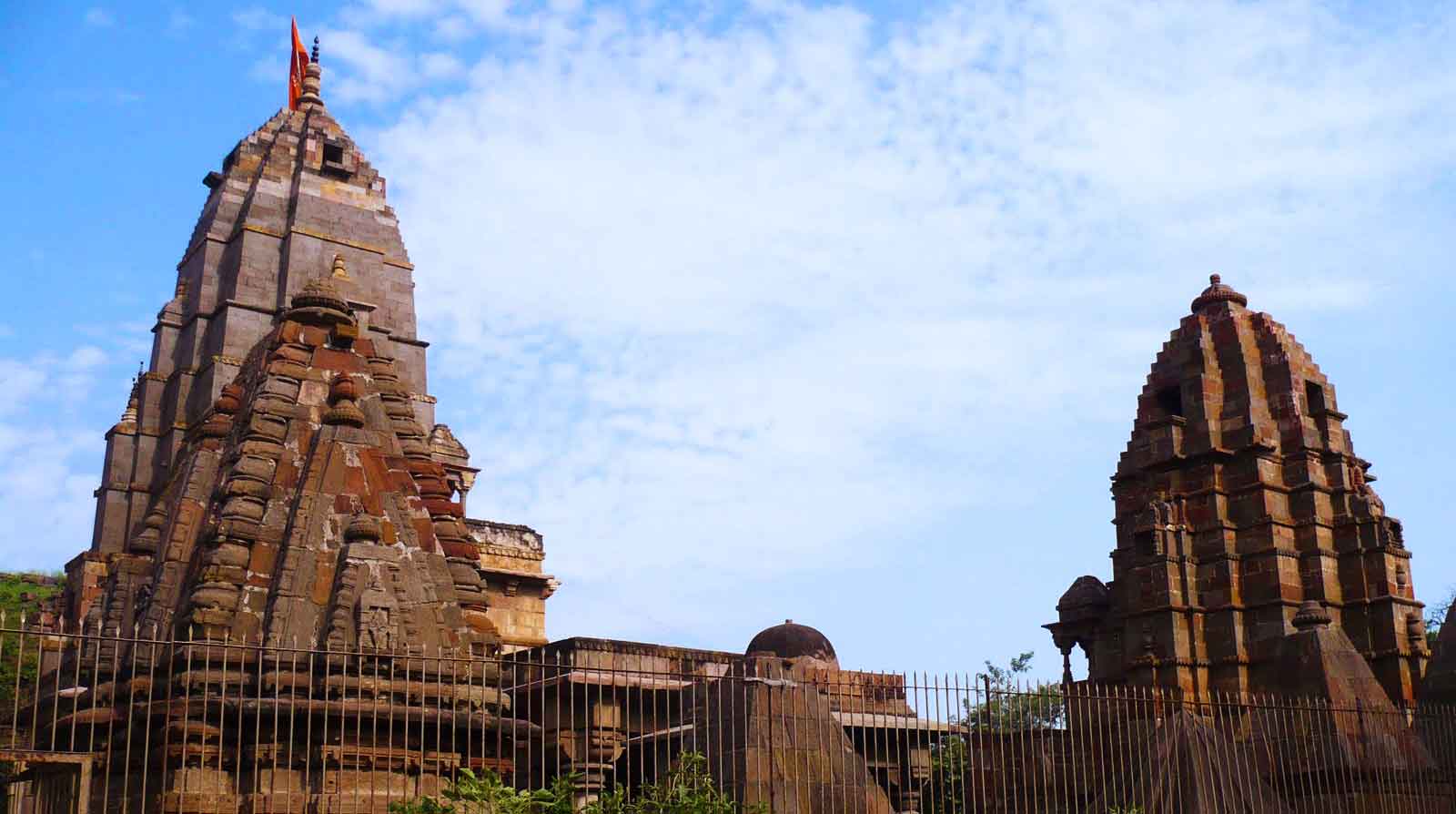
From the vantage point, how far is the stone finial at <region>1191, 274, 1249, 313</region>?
29734 mm

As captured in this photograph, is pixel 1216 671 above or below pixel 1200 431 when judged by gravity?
below

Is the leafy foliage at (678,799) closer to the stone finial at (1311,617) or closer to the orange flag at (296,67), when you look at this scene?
the stone finial at (1311,617)

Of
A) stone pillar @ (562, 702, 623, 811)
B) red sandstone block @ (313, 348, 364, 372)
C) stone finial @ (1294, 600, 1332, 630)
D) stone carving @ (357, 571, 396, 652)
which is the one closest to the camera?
stone carving @ (357, 571, 396, 652)

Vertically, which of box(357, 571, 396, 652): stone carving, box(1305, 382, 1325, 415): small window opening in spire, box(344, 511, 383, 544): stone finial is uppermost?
box(1305, 382, 1325, 415): small window opening in spire

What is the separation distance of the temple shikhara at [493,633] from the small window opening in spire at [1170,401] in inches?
3.8

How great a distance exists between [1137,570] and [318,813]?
1815cm

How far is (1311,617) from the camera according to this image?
24.5 metres

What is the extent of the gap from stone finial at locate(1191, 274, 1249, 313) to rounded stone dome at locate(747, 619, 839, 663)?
1022 centimetres

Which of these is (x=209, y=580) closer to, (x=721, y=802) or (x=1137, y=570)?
(x=721, y=802)

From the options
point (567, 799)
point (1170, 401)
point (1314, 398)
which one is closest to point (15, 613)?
point (1170, 401)

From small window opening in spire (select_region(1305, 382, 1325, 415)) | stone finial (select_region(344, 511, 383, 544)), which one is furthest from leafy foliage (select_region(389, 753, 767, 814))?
small window opening in spire (select_region(1305, 382, 1325, 415))

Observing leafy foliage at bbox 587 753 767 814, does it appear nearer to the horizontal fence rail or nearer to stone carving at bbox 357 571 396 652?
the horizontal fence rail

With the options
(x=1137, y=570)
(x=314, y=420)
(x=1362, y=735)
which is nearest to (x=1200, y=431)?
(x=1137, y=570)

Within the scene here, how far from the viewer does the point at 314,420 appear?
57.7 ft
